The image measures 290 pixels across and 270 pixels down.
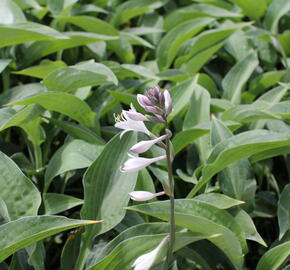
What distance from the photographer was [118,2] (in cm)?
321

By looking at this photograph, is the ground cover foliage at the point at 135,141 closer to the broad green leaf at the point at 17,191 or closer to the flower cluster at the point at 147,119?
the broad green leaf at the point at 17,191

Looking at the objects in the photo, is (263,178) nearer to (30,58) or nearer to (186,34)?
(186,34)

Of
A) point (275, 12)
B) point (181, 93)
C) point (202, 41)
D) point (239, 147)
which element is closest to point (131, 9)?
point (202, 41)

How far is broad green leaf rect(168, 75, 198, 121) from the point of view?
7.00ft

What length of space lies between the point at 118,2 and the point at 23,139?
123 cm

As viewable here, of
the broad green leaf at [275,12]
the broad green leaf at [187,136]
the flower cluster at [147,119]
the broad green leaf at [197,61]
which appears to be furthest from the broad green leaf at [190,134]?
the broad green leaf at [275,12]

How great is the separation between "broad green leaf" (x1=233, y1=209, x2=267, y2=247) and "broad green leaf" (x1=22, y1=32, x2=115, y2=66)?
926mm

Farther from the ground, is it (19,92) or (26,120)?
(26,120)

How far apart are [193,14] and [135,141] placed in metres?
1.37

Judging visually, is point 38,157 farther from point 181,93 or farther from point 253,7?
point 253,7

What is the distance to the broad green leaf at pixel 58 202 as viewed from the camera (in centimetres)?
175

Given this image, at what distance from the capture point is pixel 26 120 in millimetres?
1863

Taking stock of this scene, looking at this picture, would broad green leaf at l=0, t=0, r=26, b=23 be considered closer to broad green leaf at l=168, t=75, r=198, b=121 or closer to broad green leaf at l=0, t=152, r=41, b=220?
broad green leaf at l=168, t=75, r=198, b=121

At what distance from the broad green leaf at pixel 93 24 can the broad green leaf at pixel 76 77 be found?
585 mm
